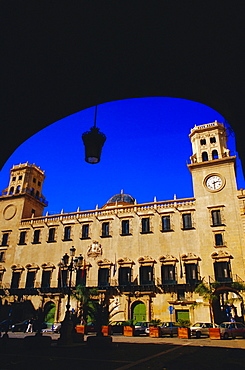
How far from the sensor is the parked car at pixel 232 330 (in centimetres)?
2131

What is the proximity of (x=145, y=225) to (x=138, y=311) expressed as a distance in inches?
367

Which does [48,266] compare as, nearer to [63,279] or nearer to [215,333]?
[63,279]

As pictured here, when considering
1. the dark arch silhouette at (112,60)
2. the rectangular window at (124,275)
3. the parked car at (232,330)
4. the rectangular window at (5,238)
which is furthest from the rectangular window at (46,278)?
the dark arch silhouette at (112,60)

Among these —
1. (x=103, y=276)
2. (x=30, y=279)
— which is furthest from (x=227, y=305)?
(x=30, y=279)

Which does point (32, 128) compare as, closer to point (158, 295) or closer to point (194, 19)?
point (194, 19)

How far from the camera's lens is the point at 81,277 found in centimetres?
3384

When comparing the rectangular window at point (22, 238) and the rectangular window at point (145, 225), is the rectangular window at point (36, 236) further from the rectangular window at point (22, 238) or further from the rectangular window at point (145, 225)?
the rectangular window at point (145, 225)

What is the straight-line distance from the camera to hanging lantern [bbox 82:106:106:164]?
15.7 ft

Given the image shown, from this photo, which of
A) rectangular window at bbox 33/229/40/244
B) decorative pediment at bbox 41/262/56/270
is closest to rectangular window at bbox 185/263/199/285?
decorative pediment at bbox 41/262/56/270

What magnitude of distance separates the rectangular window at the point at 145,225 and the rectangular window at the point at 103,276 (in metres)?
6.18

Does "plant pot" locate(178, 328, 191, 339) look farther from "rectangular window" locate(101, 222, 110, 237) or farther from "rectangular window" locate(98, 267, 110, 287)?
"rectangular window" locate(101, 222, 110, 237)

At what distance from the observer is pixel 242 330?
2233 centimetres

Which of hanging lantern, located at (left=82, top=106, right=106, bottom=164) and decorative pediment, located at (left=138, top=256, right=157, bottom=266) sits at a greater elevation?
decorative pediment, located at (left=138, top=256, right=157, bottom=266)

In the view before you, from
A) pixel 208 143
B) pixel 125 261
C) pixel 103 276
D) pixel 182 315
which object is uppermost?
pixel 208 143
